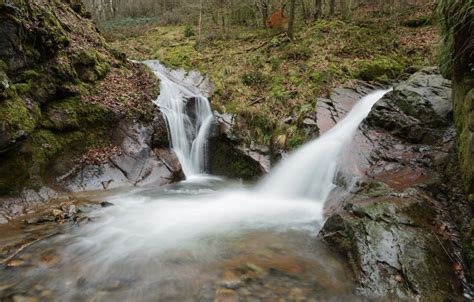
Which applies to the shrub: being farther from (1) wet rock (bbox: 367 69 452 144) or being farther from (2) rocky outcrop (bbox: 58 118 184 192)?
(1) wet rock (bbox: 367 69 452 144)

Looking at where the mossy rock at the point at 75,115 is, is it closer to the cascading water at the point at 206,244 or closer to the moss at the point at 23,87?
the moss at the point at 23,87

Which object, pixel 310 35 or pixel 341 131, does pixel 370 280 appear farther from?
pixel 310 35

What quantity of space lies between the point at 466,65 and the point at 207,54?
480 inches

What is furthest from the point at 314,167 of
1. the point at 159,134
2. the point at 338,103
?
the point at 159,134

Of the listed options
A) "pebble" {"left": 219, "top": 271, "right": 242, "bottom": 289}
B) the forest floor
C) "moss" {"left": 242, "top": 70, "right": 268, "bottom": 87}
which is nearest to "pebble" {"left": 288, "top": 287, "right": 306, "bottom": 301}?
"pebble" {"left": 219, "top": 271, "right": 242, "bottom": 289}

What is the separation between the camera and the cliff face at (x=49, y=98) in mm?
6242

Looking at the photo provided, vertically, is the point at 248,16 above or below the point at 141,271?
above

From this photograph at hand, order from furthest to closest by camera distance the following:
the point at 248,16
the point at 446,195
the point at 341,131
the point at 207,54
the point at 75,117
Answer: the point at 248,16 → the point at 207,54 → the point at 341,131 → the point at 75,117 → the point at 446,195

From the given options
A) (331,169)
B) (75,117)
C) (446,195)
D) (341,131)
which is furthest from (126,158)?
(446,195)

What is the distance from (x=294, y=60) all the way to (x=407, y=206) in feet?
30.7

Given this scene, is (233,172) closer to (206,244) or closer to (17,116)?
(206,244)

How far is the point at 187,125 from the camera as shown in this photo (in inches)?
390

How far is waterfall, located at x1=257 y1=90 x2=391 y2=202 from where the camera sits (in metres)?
7.11

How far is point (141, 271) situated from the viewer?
13.9ft
